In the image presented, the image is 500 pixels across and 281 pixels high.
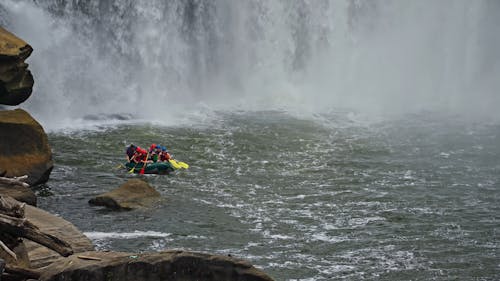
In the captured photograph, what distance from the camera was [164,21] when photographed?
29453mm

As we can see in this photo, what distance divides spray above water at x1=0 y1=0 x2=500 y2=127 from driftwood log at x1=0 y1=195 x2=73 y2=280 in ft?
53.8

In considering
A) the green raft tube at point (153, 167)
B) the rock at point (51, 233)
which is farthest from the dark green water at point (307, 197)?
the rock at point (51, 233)

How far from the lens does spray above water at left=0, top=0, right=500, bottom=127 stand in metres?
26.1

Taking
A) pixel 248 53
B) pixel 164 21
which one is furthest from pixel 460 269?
pixel 248 53

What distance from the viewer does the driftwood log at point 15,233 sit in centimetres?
777

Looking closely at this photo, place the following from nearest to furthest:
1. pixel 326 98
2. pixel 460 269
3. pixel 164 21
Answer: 1. pixel 460 269
2. pixel 164 21
3. pixel 326 98

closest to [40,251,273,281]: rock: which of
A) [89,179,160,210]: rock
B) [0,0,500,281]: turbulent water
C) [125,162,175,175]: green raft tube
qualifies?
[0,0,500,281]: turbulent water

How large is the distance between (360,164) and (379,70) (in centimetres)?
1838

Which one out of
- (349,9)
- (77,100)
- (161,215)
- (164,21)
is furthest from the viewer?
(349,9)

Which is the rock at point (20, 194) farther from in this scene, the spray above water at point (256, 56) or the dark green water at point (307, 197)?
the spray above water at point (256, 56)

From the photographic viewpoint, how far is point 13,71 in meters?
16.3

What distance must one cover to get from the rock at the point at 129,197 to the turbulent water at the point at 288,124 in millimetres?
276

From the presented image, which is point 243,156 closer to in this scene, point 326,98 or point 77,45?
point 77,45

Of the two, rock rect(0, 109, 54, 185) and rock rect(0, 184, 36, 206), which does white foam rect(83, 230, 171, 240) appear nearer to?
rock rect(0, 184, 36, 206)
